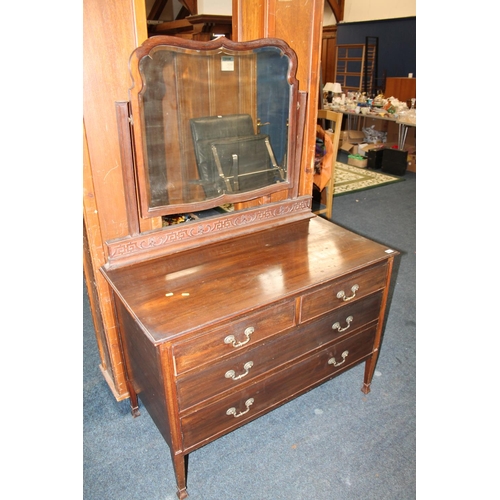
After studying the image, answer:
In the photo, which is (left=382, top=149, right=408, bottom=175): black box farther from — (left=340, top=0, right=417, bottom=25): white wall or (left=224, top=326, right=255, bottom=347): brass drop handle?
(left=224, top=326, right=255, bottom=347): brass drop handle

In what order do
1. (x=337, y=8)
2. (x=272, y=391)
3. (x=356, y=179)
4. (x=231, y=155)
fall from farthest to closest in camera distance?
(x=337, y=8) < (x=356, y=179) < (x=231, y=155) < (x=272, y=391)

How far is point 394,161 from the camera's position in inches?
210

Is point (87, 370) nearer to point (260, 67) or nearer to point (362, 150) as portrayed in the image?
point (260, 67)

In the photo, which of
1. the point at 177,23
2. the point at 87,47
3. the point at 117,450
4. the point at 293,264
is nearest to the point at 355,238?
the point at 293,264

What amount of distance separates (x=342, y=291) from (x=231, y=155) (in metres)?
0.69

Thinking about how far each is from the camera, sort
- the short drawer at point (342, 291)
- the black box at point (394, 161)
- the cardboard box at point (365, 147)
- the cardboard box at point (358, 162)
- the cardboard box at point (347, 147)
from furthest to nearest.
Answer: the cardboard box at point (347, 147)
the cardboard box at point (365, 147)
the cardboard box at point (358, 162)
the black box at point (394, 161)
the short drawer at point (342, 291)

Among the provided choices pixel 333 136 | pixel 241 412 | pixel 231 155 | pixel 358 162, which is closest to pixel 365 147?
pixel 358 162

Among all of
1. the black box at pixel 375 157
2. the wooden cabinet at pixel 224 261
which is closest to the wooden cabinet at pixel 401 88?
the black box at pixel 375 157

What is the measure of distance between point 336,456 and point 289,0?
1.83 meters

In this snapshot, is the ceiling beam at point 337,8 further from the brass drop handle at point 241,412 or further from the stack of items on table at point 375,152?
the brass drop handle at point 241,412

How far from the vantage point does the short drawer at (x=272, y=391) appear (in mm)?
1352

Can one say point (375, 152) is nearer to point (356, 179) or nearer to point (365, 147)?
point (365, 147)

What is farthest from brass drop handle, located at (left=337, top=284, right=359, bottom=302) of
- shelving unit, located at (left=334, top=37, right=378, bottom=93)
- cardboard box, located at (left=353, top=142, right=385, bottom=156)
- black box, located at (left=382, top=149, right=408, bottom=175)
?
shelving unit, located at (left=334, top=37, right=378, bottom=93)

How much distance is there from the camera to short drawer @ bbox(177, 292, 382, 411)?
127cm
